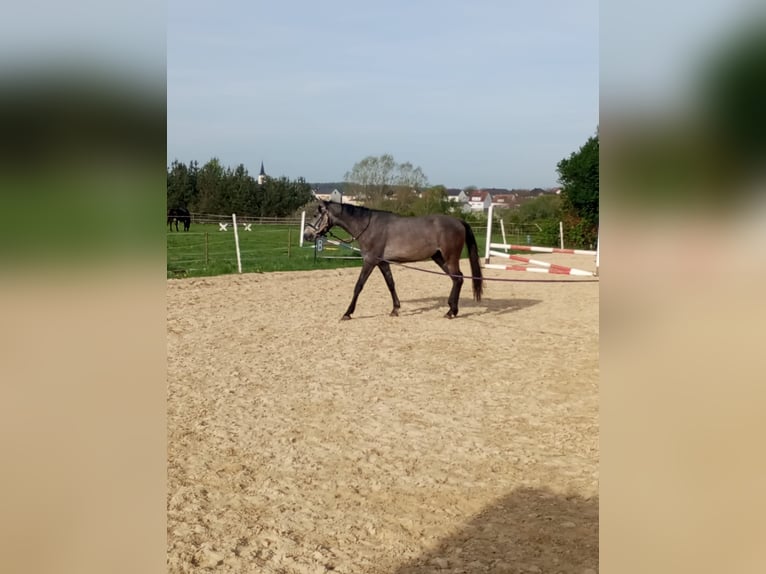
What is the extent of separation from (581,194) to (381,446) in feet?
78.4

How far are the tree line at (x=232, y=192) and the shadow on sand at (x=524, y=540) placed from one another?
31866 millimetres

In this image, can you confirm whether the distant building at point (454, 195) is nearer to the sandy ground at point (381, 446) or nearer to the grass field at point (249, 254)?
the grass field at point (249, 254)

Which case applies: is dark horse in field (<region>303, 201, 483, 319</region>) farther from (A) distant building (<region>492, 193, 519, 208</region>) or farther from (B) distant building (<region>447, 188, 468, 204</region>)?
(A) distant building (<region>492, 193, 519, 208</region>)

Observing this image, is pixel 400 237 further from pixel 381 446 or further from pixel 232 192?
pixel 232 192

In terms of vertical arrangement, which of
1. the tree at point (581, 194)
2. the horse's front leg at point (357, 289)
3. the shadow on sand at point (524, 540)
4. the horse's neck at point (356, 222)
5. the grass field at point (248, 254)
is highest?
the tree at point (581, 194)

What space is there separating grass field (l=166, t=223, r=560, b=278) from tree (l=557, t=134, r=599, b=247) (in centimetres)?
437

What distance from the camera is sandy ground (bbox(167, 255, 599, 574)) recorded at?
10.1ft

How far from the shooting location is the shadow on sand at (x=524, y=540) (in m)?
2.90

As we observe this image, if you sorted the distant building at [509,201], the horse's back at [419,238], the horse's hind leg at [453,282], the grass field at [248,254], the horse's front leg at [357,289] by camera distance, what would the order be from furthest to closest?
the distant building at [509,201] < the grass field at [248,254] < the horse's back at [419,238] < the horse's hind leg at [453,282] < the horse's front leg at [357,289]

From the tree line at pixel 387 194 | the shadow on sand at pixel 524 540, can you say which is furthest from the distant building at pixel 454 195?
the shadow on sand at pixel 524 540

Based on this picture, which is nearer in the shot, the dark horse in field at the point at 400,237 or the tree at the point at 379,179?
the dark horse in field at the point at 400,237

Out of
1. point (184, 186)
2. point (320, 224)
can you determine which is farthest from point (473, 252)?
point (184, 186)

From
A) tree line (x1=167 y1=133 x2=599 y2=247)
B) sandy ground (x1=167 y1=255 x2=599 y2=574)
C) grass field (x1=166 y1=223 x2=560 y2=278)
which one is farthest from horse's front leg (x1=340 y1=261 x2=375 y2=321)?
tree line (x1=167 y1=133 x2=599 y2=247)
